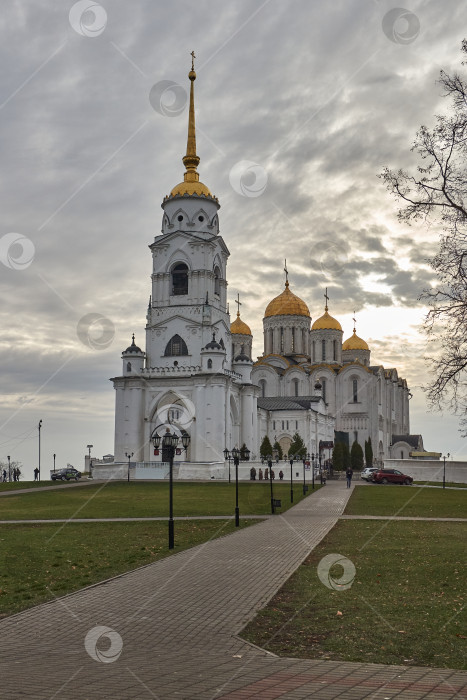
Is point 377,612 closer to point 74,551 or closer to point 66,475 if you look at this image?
point 74,551

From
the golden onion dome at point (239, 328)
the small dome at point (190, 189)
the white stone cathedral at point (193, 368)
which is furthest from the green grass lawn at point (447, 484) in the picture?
the golden onion dome at point (239, 328)

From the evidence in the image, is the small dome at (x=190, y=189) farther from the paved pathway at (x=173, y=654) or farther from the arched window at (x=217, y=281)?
the paved pathway at (x=173, y=654)

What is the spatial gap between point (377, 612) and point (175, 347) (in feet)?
180

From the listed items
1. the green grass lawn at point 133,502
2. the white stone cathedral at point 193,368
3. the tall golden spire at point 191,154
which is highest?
the tall golden spire at point 191,154

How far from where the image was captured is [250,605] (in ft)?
33.4

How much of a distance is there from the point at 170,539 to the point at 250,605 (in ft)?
21.9

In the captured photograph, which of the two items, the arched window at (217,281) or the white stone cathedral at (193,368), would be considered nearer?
the white stone cathedral at (193,368)

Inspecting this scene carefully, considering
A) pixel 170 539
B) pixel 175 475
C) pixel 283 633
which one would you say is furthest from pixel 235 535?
pixel 175 475

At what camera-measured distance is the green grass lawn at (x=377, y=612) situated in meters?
7.86

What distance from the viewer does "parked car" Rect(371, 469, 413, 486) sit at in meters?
51.0

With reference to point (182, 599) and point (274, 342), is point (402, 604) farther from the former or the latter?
point (274, 342)

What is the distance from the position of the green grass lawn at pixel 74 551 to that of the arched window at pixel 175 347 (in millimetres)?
41408

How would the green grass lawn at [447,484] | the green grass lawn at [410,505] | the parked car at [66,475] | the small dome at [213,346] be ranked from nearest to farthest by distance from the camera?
the green grass lawn at [410,505], the green grass lawn at [447,484], the parked car at [66,475], the small dome at [213,346]

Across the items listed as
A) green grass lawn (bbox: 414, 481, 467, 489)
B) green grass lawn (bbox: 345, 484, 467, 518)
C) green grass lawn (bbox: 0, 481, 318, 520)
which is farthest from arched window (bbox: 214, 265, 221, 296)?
green grass lawn (bbox: 345, 484, 467, 518)
